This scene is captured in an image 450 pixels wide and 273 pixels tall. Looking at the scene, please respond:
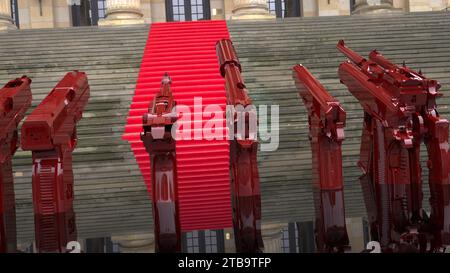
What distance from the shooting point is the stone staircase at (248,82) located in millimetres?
6602

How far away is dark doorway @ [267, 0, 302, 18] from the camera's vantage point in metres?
22.3

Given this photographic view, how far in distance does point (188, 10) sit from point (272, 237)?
59.3ft

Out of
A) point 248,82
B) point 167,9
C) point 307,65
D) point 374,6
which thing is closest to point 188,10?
point 167,9

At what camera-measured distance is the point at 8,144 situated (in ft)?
18.2

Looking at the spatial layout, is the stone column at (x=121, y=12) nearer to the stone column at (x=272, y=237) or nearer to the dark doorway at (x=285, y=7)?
the dark doorway at (x=285, y=7)

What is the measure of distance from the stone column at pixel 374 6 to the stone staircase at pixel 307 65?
10.3 feet

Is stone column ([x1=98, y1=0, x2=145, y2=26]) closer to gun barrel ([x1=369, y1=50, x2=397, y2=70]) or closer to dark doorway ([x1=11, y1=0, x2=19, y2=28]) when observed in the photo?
dark doorway ([x1=11, y1=0, x2=19, y2=28])

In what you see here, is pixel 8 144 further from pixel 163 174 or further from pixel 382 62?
pixel 382 62

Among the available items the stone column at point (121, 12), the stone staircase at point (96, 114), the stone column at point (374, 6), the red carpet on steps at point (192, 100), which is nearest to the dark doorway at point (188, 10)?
the stone column at point (121, 12)

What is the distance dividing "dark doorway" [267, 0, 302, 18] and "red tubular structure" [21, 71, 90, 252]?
17.8 metres

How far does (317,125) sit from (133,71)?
23.0ft
